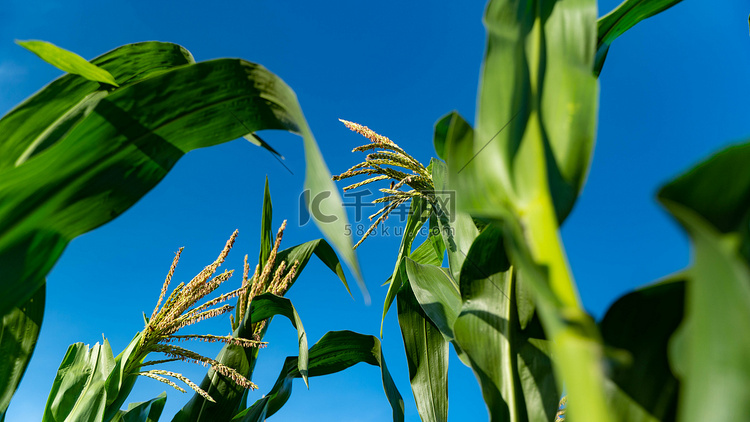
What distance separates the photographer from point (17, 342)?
0.90 meters

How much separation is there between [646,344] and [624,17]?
718mm

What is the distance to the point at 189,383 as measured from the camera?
1101mm

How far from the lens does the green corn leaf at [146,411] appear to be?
4.70 ft

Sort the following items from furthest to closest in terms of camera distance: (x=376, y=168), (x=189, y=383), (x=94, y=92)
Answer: (x=376, y=168) → (x=189, y=383) → (x=94, y=92)

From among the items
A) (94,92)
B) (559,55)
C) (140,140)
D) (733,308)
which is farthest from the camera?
(94,92)

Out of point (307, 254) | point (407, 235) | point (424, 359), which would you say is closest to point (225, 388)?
point (307, 254)

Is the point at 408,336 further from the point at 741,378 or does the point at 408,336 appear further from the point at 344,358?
the point at 741,378

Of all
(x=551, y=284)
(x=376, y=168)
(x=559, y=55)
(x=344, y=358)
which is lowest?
(x=344, y=358)

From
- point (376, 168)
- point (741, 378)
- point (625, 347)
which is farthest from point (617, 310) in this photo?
point (376, 168)

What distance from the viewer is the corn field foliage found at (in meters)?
0.33

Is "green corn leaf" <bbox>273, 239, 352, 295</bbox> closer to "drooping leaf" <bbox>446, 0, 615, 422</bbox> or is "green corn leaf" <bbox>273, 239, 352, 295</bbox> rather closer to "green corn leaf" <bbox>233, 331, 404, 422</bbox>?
"green corn leaf" <bbox>233, 331, 404, 422</bbox>

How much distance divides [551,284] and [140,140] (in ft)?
1.87

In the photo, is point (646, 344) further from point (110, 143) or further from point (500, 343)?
point (110, 143)

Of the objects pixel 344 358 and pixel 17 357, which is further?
pixel 344 358
